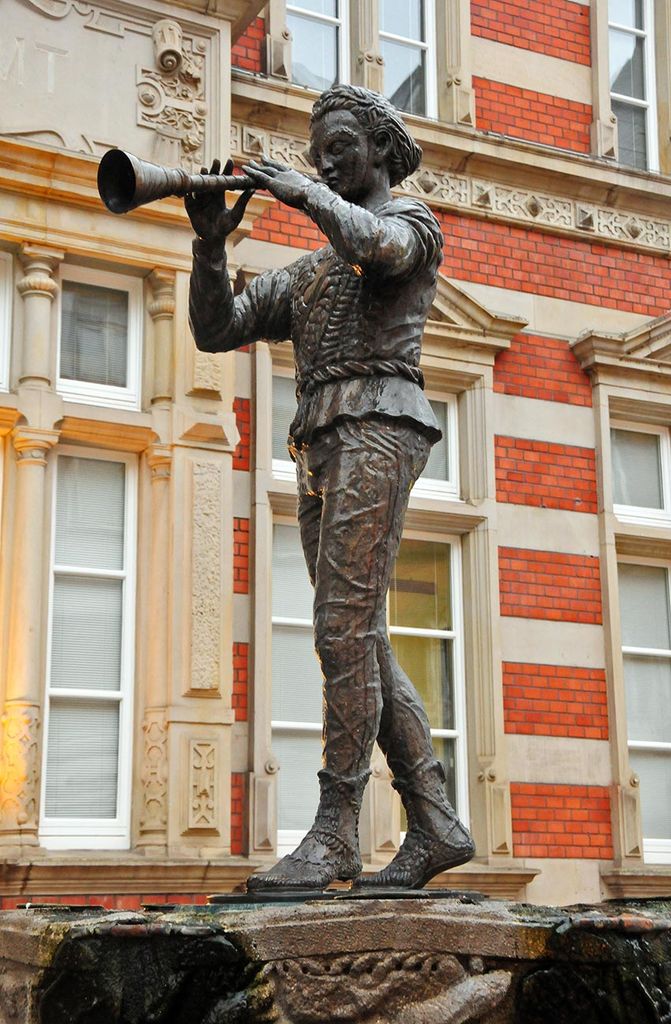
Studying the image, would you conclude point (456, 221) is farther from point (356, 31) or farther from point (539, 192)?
point (356, 31)

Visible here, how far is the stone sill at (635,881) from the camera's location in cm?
933

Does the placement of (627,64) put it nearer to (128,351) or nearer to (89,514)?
(128,351)

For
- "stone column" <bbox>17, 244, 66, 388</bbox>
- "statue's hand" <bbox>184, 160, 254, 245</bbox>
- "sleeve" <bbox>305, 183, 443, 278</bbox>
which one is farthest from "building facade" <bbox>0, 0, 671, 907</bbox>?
"sleeve" <bbox>305, 183, 443, 278</bbox>

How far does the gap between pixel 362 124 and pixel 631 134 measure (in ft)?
23.5

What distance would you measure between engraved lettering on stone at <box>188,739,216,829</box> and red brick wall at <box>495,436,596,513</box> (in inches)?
109

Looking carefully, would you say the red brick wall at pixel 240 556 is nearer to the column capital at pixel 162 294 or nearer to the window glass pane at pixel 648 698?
the column capital at pixel 162 294

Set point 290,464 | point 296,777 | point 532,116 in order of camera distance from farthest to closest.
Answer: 1. point 532,116
2. point 290,464
3. point 296,777

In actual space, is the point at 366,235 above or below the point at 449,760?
above

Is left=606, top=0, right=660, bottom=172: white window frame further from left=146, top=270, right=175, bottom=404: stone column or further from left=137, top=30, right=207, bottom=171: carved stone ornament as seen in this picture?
left=146, top=270, right=175, bottom=404: stone column

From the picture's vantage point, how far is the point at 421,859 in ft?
13.3

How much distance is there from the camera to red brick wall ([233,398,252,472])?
8734mm

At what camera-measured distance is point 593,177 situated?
1034 centimetres

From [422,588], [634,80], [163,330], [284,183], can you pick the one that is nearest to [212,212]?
[284,183]

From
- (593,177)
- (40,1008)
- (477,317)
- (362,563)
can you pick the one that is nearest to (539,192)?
(593,177)
